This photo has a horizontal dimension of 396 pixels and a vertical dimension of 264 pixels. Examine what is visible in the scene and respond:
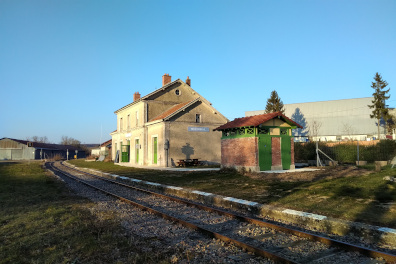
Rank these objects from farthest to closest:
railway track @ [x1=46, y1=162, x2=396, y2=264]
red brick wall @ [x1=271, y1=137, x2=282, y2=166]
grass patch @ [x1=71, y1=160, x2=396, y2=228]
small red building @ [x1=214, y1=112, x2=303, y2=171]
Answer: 1. red brick wall @ [x1=271, y1=137, x2=282, y2=166]
2. small red building @ [x1=214, y1=112, x2=303, y2=171]
3. grass patch @ [x1=71, y1=160, x2=396, y2=228]
4. railway track @ [x1=46, y1=162, x2=396, y2=264]

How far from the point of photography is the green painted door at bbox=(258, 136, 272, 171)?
55.8ft

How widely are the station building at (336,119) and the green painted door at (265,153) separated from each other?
127 feet

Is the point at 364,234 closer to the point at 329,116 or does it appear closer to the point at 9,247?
the point at 9,247

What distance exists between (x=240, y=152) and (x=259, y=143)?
53.2 inches

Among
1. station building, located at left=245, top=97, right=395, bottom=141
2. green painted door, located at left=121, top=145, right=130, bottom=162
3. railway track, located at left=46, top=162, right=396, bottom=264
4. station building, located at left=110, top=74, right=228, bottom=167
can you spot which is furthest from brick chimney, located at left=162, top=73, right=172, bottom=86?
station building, located at left=245, top=97, right=395, bottom=141

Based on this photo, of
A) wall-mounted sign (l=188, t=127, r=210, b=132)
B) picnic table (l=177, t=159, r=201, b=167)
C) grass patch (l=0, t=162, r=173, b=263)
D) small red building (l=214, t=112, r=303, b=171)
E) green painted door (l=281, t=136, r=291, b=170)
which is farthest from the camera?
wall-mounted sign (l=188, t=127, r=210, b=132)

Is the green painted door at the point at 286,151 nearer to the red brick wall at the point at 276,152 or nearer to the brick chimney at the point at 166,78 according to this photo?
the red brick wall at the point at 276,152

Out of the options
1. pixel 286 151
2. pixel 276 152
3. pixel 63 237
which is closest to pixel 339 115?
pixel 286 151

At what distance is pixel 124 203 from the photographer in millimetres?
9602

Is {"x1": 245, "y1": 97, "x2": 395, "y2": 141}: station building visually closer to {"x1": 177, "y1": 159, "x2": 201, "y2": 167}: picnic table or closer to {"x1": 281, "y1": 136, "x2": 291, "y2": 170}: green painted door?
{"x1": 177, "y1": 159, "x2": 201, "y2": 167}: picnic table

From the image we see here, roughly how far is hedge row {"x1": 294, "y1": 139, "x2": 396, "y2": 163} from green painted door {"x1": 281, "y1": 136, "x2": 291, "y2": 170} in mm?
8419

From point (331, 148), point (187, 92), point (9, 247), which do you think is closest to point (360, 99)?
point (331, 148)

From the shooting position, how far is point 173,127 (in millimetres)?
25766

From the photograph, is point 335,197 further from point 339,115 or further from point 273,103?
point 339,115
